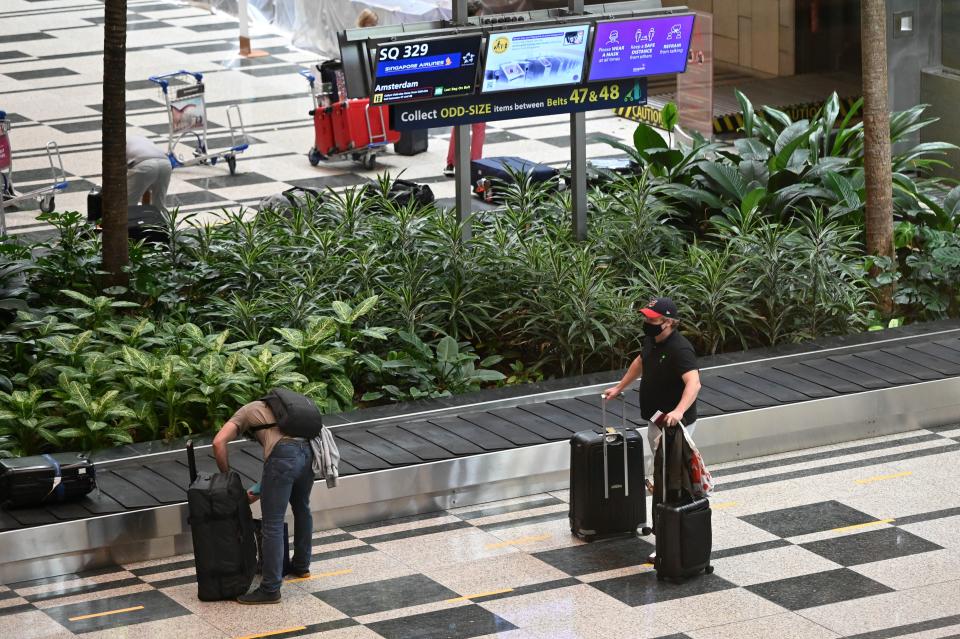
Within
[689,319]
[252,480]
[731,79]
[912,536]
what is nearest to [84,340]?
[252,480]

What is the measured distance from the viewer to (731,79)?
73.5ft

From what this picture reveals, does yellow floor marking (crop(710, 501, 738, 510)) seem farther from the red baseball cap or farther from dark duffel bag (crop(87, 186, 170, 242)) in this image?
dark duffel bag (crop(87, 186, 170, 242))

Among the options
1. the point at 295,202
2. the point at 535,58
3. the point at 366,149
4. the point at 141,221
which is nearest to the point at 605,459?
the point at 535,58

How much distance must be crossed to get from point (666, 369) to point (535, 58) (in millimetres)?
3676

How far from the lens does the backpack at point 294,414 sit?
6945mm

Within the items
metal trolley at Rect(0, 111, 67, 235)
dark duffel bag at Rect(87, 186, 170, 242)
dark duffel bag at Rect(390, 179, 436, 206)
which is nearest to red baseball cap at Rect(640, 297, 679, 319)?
dark duffel bag at Rect(87, 186, 170, 242)

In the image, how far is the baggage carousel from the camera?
7.46 meters

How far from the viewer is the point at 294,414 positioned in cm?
695

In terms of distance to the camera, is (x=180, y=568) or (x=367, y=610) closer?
(x=367, y=610)

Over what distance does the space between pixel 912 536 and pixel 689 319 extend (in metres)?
2.81

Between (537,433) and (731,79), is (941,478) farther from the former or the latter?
(731,79)

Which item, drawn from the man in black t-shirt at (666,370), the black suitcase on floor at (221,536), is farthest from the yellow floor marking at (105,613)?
the man in black t-shirt at (666,370)

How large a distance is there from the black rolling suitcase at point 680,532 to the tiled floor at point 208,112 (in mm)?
7234

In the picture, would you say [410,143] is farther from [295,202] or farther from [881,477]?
[881,477]
